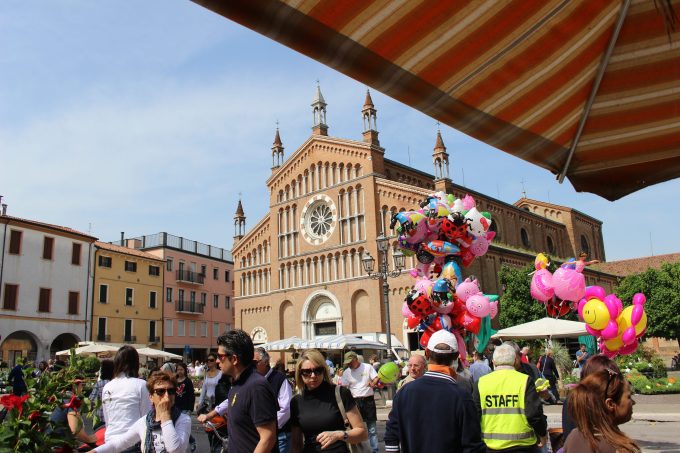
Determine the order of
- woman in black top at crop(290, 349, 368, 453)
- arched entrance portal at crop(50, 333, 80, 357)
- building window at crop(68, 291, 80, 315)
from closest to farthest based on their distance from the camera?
woman in black top at crop(290, 349, 368, 453), arched entrance portal at crop(50, 333, 80, 357), building window at crop(68, 291, 80, 315)

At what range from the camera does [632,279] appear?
42.4 m

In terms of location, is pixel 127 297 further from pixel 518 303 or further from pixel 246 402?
pixel 246 402

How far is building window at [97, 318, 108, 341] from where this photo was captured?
40.1 meters

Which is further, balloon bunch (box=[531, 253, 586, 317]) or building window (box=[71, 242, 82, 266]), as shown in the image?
building window (box=[71, 242, 82, 266])

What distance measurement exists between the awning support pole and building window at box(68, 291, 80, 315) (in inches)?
1573

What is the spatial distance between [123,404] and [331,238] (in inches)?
1222

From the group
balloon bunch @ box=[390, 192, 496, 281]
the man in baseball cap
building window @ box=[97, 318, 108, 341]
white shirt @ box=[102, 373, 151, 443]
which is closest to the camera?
the man in baseball cap

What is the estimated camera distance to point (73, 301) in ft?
125

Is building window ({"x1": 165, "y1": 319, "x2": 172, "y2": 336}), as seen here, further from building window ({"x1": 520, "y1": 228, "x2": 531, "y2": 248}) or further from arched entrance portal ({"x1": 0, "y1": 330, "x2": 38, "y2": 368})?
building window ({"x1": 520, "y1": 228, "x2": 531, "y2": 248})

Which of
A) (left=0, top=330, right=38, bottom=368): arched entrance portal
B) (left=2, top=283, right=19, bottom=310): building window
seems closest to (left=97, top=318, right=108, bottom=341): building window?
(left=0, top=330, right=38, bottom=368): arched entrance portal

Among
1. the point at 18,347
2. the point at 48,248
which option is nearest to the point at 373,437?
the point at 18,347

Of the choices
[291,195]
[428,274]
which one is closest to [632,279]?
[291,195]

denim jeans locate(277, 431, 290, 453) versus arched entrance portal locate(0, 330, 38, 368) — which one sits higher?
arched entrance portal locate(0, 330, 38, 368)

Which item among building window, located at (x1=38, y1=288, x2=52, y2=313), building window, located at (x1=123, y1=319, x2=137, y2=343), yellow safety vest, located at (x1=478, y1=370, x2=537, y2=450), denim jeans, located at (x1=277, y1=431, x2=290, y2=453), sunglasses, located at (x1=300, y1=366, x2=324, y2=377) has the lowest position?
denim jeans, located at (x1=277, y1=431, x2=290, y2=453)
